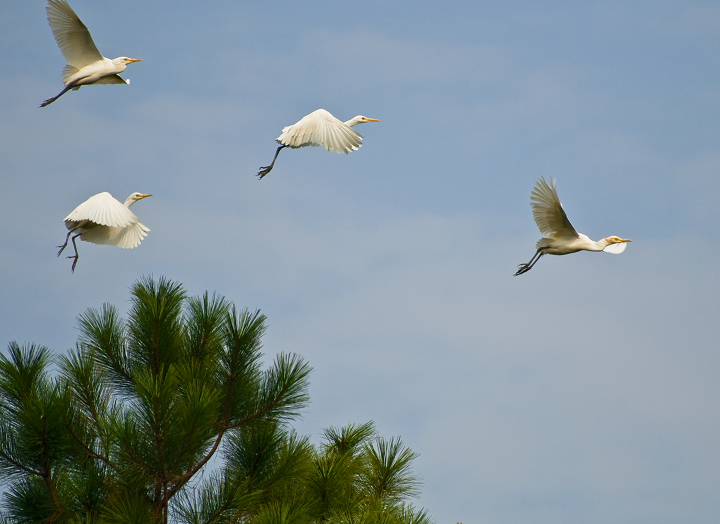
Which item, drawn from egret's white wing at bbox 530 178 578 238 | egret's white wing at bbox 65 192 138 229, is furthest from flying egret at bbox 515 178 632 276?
egret's white wing at bbox 65 192 138 229

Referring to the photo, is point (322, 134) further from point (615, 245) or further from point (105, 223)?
point (615, 245)

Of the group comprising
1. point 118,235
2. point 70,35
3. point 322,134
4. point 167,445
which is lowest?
point 167,445

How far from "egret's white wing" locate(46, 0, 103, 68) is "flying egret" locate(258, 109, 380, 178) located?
2.38 metres

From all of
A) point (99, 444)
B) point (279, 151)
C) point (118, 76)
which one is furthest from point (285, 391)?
point (118, 76)

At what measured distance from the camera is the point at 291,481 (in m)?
7.73

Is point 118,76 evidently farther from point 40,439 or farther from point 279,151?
point 40,439

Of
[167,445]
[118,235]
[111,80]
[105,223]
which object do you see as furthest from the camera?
[118,235]

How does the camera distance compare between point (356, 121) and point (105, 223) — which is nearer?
point (105, 223)

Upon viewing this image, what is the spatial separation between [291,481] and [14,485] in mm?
2329

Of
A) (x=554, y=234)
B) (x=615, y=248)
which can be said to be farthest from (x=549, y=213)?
(x=615, y=248)

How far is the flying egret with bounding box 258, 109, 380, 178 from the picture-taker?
25.8 ft

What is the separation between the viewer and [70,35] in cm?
914

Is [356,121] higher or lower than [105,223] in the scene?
higher

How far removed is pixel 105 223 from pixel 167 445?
3.02 meters
